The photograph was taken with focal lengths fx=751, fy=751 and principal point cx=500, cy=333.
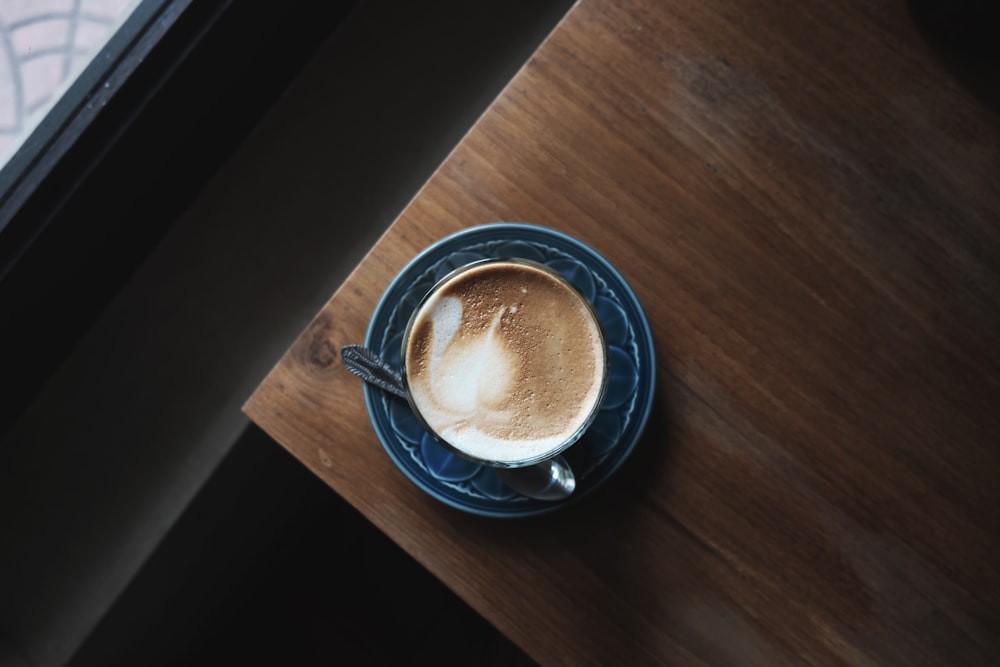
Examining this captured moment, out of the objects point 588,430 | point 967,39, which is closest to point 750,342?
point 588,430

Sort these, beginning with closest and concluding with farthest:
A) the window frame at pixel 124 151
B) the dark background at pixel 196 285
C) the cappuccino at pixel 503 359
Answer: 1. the cappuccino at pixel 503 359
2. the window frame at pixel 124 151
3. the dark background at pixel 196 285

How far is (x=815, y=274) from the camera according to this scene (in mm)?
809

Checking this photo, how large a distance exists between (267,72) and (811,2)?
0.73 metres

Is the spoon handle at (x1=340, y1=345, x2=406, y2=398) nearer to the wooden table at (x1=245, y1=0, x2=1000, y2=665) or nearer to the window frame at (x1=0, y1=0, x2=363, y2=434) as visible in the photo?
the wooden table at (x1=245, y1=0, x2=1000, y2=665)

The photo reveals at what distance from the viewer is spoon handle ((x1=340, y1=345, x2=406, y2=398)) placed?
77cm

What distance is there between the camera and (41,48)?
0.93 meters

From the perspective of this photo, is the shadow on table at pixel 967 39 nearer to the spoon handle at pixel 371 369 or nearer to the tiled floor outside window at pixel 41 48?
the spoon handle at pixel 371 369

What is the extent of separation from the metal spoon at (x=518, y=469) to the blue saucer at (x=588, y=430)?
0.04ft

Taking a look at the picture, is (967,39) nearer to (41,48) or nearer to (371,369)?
(371,369)

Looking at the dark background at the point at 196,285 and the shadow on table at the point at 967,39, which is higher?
the shadow on table at the point at 967,39

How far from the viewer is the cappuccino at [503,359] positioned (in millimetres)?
757

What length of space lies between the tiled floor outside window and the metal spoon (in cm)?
52

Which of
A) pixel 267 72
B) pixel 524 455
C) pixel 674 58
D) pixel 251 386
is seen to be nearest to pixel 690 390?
pixel 524 455

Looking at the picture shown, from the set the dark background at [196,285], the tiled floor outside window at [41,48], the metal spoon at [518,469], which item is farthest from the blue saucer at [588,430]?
the tiled floor outside window at [41,48]
